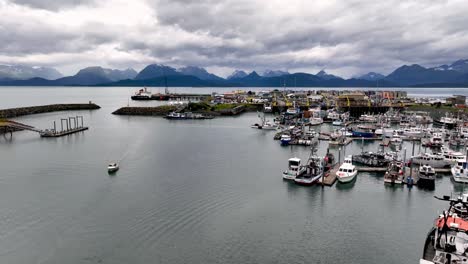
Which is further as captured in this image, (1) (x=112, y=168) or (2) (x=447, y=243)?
(1) (x=112, y=168)

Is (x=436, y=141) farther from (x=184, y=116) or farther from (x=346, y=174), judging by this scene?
(x=184, y=116)

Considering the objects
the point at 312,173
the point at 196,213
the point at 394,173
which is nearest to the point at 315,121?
the point at 394,173

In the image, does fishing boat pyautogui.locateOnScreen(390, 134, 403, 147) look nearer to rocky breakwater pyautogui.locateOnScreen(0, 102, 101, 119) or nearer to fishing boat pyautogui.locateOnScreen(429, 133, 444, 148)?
fishing boat pyautogui.locateOnScreen(429, 133, 444, 148)

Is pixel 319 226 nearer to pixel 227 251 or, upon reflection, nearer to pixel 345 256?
pixel 345 256

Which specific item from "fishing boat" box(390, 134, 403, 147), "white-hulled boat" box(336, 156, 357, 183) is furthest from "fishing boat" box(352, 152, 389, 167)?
"fishing boat" box(390, 134, 403, 147)

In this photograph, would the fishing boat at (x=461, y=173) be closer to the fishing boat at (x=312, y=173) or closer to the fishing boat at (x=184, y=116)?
the fishing boat at (x=312, y=173)

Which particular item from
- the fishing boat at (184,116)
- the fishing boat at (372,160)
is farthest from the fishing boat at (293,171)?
the fishing boat at (184,116)
